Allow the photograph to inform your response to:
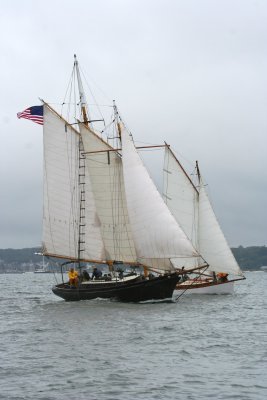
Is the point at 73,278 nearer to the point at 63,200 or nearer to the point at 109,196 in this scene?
the point at 63,200

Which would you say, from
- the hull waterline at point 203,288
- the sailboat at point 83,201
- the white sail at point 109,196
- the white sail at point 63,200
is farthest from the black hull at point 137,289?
the hull waterline at point 203,288

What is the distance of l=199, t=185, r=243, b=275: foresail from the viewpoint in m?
67.8

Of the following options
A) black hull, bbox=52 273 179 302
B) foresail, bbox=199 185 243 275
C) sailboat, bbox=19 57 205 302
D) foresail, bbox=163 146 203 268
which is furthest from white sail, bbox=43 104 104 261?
foresail, bbox=199 185 243 275

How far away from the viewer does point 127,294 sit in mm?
53938

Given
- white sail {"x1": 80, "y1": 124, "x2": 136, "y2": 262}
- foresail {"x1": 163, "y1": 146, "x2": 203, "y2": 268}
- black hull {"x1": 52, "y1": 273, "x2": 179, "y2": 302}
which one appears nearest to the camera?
black hull {"x1": 52, "y1": 273, "x2": 179, "y2": 302}

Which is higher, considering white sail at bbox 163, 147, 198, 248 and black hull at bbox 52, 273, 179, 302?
white sail at bbox 163, 147, 198, 248

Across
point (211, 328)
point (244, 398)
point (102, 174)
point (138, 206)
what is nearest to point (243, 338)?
point (211, 328)

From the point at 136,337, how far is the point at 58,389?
11.5 m

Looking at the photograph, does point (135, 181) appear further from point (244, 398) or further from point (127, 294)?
point (244, 398)

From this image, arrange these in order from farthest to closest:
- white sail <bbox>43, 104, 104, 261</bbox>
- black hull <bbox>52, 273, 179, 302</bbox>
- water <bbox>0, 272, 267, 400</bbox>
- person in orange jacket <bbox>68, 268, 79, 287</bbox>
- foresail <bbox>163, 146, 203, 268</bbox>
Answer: foresail <bbox>163, 146, 203, 268</bbox> < white sail <bbox>43, 104, 104, 261</bbox> < person in orange jacket <bbox>68, 268, 79, 287</bbox> < black hull <bbox>52, 273, 179, 302</bbox> < water <bbox>0, 272, 267, 400</bbox>

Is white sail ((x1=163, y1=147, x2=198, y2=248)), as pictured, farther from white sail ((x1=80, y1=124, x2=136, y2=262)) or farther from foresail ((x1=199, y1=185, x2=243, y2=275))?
white sail ((x1=80, y1=124, x2=136, y2=262))

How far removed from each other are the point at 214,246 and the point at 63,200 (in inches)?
636

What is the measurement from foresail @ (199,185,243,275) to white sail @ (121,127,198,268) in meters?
15.6

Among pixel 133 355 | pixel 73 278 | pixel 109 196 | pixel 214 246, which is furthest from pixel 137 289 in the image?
pixel 133 355
